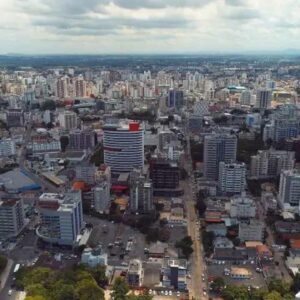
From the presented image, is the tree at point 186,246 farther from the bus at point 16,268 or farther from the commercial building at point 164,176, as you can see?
the bus at point 16,268

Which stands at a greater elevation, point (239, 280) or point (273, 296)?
point (273, 296)

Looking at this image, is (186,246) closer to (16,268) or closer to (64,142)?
(16,268)

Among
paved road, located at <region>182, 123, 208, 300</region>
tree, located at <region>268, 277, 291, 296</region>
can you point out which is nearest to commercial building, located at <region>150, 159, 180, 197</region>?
paved road, located at <region>182, 123, 208, 300</region>

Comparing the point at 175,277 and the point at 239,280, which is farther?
the point at 239,280

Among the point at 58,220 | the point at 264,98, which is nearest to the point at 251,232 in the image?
the point at 58,220

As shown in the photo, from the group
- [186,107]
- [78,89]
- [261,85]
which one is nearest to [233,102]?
[186,107]

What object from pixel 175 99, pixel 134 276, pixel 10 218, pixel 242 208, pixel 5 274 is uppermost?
pixel 175 99

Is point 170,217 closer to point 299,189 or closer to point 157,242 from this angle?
point 157,242
